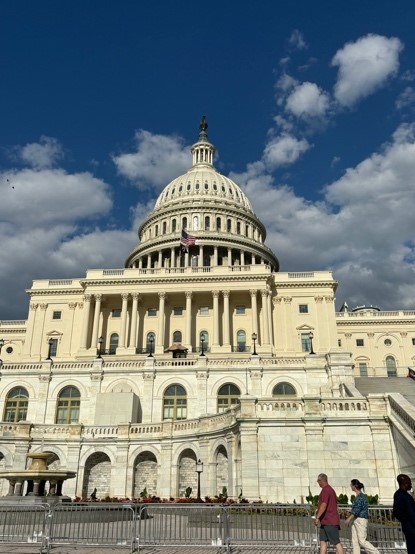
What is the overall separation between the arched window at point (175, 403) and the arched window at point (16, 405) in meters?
12.6

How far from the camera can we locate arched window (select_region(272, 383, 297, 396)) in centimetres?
4741

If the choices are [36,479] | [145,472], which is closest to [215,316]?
[145,472]

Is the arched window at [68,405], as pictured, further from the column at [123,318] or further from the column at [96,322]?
the column at [96,322]

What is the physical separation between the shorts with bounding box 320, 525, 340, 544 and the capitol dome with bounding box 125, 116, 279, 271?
2843 inches

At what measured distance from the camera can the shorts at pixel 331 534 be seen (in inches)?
500

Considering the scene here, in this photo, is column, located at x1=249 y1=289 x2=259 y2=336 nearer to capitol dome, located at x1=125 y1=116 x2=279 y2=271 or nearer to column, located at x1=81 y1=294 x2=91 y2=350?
capitol dome, located at x1=125 y1=116 x2=279 y2=271

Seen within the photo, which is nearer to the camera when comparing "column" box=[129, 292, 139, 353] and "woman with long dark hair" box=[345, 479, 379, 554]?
"woman with long dark hair" box=[345, 479, 379, 554]

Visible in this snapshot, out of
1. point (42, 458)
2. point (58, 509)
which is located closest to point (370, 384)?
point (42, 458)

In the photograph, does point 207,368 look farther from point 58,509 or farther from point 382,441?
point 58,509

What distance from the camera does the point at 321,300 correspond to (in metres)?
79.1

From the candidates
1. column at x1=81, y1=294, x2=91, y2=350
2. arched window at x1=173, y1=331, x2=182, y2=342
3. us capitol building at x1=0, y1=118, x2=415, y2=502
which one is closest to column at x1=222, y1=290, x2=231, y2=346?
us capitol building at x1=0, y1=118, x2=415, y2=502

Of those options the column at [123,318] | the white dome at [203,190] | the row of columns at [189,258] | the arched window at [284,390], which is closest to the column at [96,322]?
the column at [123,318]

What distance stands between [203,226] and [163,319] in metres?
38.9

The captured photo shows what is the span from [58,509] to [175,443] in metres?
21.9
